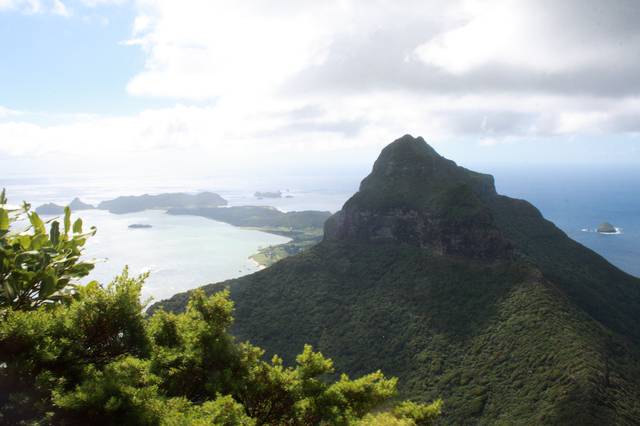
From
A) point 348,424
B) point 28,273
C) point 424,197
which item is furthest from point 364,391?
point 424,197

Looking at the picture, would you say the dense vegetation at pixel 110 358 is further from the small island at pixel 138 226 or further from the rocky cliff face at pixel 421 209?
the small island at pixel 138 226

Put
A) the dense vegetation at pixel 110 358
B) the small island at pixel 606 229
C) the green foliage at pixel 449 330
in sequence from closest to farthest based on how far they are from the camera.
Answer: the dense vegetation at pixel 110 358 < the green foliage at pixel 449 330 < the small island at pixel 606 229

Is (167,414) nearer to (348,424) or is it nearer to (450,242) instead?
(348,424)

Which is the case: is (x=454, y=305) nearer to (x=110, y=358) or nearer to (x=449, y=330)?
(x=449, y=330)

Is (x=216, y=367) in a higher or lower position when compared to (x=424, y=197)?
lower

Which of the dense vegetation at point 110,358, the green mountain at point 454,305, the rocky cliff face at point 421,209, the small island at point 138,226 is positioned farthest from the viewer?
the small island at point 138,226

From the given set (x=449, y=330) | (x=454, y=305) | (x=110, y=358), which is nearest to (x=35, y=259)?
(x=110, y=358)

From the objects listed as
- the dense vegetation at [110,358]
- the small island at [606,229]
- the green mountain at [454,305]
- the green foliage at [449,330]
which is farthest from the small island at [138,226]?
the small island at [606,229]
